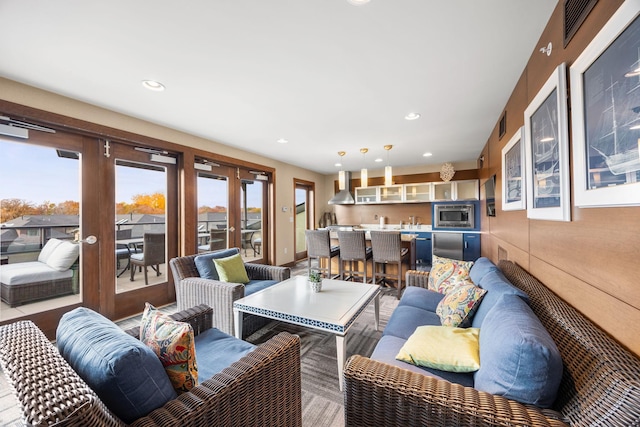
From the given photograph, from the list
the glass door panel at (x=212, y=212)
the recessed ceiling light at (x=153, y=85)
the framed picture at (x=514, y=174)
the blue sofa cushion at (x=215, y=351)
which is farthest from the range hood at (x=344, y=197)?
the blue sofa cushion at (x=215, y=351)

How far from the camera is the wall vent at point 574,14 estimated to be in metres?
1.11

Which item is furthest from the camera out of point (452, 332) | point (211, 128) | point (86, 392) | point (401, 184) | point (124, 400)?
point (401, 184)

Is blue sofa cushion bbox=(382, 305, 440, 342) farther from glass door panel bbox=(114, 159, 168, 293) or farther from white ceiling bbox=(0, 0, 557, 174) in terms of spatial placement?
glass door panel bbox=(114, 159, 168, 293)

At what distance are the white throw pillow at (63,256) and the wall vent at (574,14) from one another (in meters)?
4.17

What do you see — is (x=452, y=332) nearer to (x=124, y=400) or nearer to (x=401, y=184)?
(x=124, y=400)

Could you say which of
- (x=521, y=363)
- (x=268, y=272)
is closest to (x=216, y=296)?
(x=268, y=272)

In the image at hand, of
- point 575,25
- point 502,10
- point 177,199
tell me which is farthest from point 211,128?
point 575,25

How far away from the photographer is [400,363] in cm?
131

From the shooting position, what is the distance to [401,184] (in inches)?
253

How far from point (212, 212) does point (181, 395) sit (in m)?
3.47

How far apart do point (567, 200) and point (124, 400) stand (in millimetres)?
2015

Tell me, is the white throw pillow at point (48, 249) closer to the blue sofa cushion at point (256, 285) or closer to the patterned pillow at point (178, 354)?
the blue sofa cushion at point (256, 285)

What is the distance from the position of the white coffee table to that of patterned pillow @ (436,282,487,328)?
0.66 meters

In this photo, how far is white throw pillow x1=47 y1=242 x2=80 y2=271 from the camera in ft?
8.16
